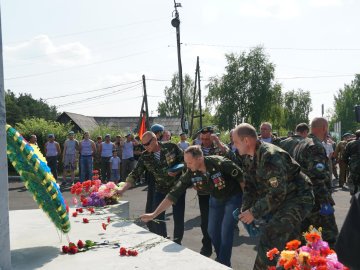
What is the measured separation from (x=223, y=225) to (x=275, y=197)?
65.8 inches

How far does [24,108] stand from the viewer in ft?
157

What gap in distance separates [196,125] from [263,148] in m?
62.7

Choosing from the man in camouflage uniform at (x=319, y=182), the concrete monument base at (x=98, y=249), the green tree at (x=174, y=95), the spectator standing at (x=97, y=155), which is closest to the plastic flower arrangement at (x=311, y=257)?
the concrete monument base at (x=98, y=249)

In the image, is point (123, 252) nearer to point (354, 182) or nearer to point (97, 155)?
point (354, 182)

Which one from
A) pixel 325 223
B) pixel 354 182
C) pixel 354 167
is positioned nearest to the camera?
pixel 325 223

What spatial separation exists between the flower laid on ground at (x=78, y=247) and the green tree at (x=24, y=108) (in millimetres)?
42978

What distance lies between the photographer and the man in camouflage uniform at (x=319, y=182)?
4.79m

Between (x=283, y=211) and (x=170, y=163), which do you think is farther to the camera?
(x=170, y=163)

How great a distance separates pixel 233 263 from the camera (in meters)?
5.93

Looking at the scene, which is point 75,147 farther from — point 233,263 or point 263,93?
point 263,93

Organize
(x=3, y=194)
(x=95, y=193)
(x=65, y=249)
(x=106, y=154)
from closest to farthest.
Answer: (x=3, y=194), (x=65, y=249), (x=95, y=193), (x=106, y=154)

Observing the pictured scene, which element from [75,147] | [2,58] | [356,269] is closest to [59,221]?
[2,58]

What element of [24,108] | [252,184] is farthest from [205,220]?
[24,108]

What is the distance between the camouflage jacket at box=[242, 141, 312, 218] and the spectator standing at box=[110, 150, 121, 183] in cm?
1191
